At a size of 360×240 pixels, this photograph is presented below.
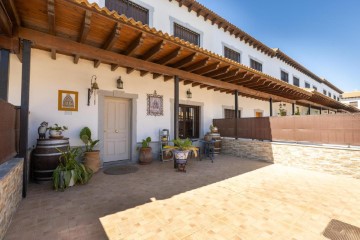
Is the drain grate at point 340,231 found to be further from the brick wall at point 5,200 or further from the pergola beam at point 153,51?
the pergola beam at point 153,51

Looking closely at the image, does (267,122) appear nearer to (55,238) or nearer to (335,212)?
(335,212)

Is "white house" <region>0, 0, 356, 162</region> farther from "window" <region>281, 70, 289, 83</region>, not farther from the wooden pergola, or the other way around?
"window" <region>281, 70, 289, 83</region>

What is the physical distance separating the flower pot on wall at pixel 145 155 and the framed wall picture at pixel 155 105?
1.47 meters

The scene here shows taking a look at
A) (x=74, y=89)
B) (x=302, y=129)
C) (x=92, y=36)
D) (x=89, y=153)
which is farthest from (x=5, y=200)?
(x=302, y=129)

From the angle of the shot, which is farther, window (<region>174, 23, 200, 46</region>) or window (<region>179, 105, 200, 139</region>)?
window (<region>179, 105, 200, 139</region>)

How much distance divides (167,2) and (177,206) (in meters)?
8.15

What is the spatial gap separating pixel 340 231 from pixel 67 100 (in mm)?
6514

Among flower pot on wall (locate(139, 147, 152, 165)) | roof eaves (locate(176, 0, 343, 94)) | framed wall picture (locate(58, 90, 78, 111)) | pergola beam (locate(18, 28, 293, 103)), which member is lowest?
flower pot on wall (locate(139, 147, 152, 165))

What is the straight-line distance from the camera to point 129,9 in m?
6.65

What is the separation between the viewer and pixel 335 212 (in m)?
2.88

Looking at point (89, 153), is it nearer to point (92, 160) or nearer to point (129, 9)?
point (92, 160)

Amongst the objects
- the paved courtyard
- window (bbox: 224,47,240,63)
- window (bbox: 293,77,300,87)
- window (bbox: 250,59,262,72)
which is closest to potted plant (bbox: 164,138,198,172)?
the paved courtyard

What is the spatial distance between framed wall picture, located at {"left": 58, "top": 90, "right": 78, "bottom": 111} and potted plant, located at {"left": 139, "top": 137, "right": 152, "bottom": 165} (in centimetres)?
244

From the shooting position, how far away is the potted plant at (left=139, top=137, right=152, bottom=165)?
20.2 feet
